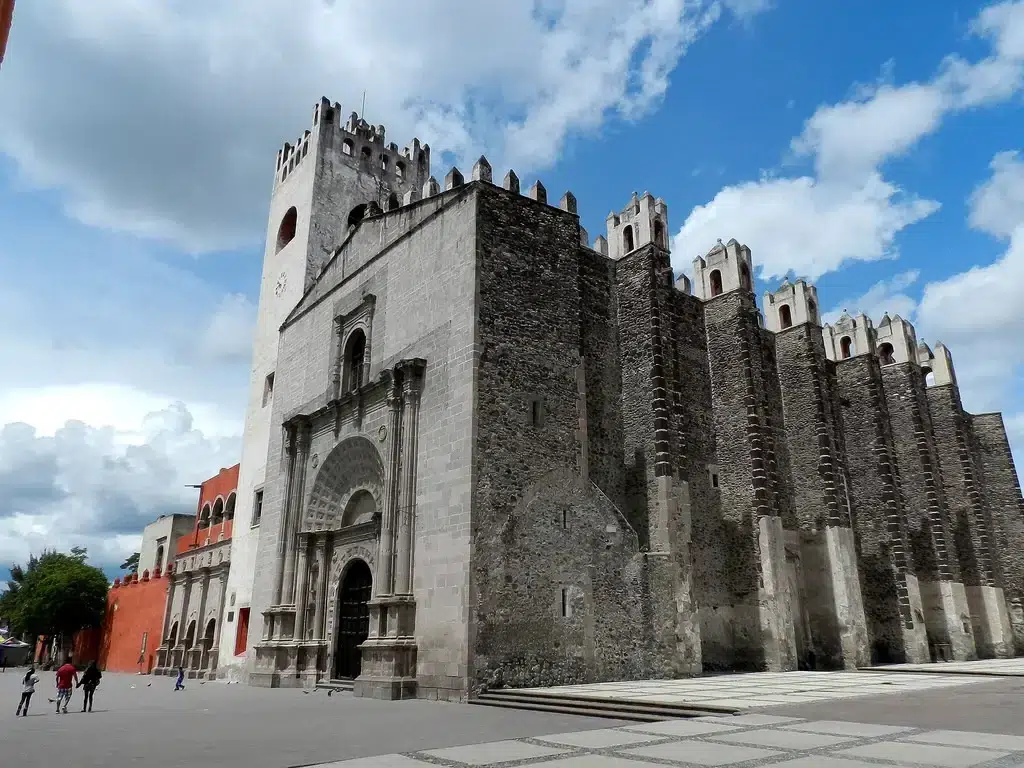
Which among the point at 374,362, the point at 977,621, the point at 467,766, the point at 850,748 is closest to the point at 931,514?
the point at 977,621

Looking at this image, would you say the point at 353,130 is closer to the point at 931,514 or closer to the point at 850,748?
the point at 931,514

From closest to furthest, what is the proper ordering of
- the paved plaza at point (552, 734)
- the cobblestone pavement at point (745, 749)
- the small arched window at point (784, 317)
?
1. the cobblestone pavement at point (745, 749)
2. the paved plaza at point (552, 734)
3. the small arched window at point (784, 317)

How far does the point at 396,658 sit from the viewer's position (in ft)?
44.7

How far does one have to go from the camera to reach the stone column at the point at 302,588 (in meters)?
18.0

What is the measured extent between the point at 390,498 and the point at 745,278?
1204cm

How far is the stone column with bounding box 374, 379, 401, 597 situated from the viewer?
48.2 feet

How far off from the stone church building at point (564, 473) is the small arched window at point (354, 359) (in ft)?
0.18

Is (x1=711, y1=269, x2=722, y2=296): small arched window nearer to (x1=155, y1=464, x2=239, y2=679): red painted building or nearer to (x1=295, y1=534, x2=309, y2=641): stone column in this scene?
(x1=295, y1=534, x2=309, y2=641): stone column

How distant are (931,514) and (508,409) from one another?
1699cm

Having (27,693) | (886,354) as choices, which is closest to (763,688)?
(27,693)

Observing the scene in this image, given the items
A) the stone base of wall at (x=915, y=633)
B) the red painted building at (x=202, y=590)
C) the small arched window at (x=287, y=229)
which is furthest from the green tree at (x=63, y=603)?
the stone base of wall at (x=915, y=633)

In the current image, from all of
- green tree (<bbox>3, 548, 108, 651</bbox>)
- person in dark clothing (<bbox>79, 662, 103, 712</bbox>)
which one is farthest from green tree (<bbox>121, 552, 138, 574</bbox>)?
person in dark clothing (<bbox>79, 662, 103, 712</bbox>)

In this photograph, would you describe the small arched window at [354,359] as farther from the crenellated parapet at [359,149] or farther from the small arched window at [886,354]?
the small arched window at [886,354]

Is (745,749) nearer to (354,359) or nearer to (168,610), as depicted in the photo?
(354,359)
